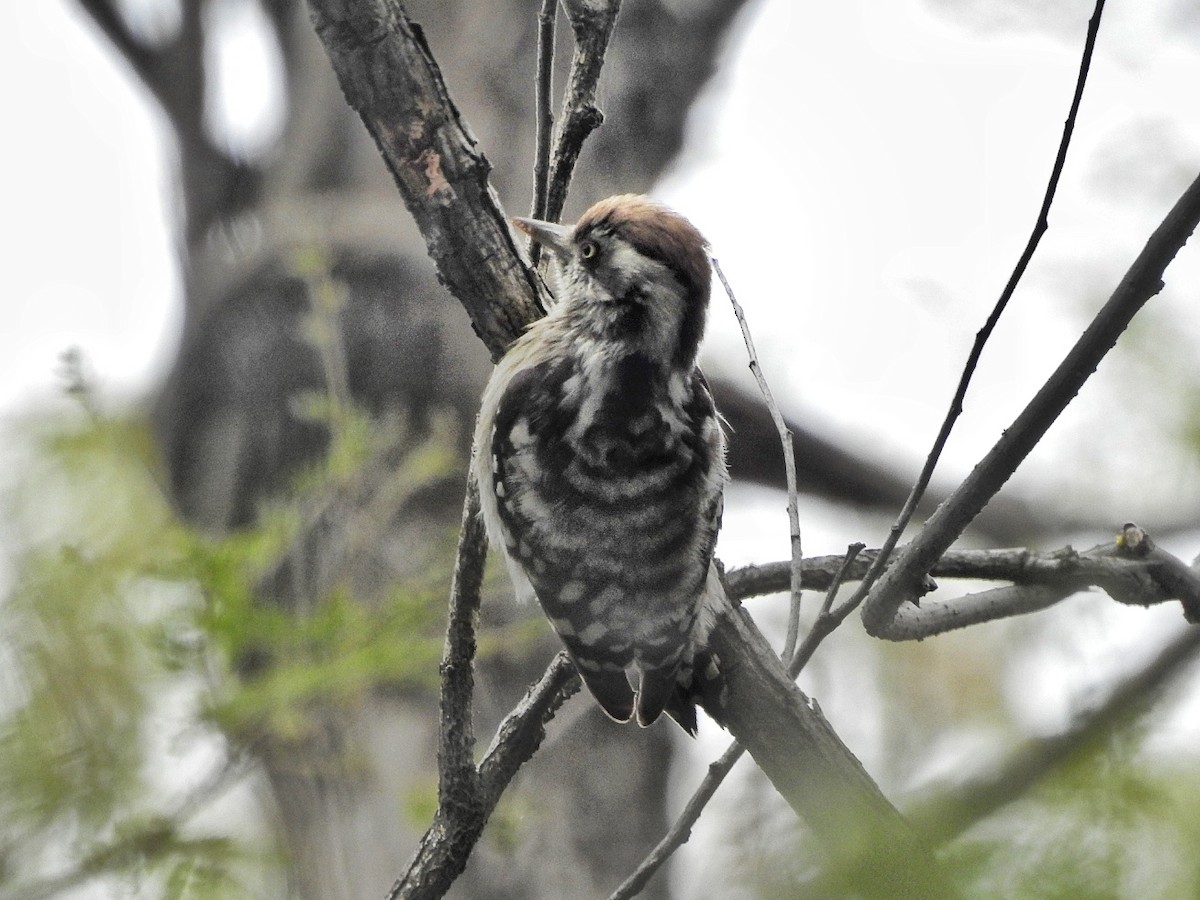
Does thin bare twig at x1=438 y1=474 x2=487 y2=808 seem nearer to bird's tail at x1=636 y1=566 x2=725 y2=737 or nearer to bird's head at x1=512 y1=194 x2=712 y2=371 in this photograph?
bird's tail at x1=636 y1=566 x2=725 y2=737

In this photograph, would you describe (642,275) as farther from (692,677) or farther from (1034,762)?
(1034,762)

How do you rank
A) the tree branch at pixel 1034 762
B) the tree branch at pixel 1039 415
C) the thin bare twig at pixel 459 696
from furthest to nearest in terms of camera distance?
the thin bare twig at pixel 459 696, the tree branch at pixel 1039 415, the tree branch at pixel 1034 762

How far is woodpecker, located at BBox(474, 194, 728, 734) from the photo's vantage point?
9.18 ft

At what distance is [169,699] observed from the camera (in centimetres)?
331

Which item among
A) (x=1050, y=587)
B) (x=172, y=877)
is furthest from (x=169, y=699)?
(x=1050, y=587)

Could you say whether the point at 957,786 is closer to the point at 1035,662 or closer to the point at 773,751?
the point at 773,751

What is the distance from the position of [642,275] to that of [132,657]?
1.73 meters

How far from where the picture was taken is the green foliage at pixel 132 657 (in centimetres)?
293

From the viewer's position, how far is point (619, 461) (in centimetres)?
287

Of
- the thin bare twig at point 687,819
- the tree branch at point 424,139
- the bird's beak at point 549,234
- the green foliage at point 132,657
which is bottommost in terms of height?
the green foliage at point 132,657

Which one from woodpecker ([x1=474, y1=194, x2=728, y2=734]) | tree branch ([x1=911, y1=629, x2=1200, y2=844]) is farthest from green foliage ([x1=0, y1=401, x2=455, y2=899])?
tree branch ([x1=911, y1=629, x2=1200, y2=844])

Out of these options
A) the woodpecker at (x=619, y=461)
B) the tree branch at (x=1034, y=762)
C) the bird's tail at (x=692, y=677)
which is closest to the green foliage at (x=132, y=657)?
the woodpecker at (x=619, y=461)

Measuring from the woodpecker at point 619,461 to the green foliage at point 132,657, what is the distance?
0.80 metres

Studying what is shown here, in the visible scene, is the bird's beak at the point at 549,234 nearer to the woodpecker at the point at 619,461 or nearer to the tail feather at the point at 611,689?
the woodpecker at the point at 619,461
